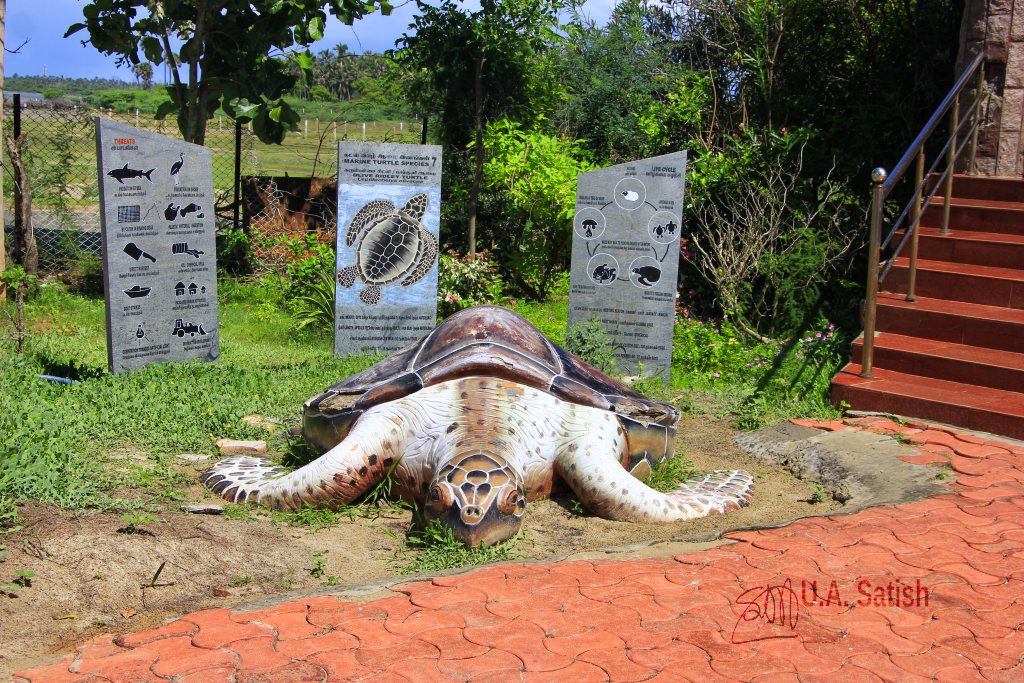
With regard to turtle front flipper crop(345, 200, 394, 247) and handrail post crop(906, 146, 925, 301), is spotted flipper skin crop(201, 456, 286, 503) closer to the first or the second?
turtle front flipper crop(345, 200, 394, 247)

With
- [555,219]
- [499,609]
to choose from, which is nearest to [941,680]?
[499,609]

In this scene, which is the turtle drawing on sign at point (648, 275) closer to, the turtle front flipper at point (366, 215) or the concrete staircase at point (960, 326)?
the concrete staircase at point (960, 326)

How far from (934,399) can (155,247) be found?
5338 millimetres

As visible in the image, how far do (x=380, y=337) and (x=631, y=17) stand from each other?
6.99 m

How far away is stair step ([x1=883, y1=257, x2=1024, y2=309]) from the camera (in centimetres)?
626

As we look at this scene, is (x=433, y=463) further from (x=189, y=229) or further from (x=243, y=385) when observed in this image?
(x=189, y=229)

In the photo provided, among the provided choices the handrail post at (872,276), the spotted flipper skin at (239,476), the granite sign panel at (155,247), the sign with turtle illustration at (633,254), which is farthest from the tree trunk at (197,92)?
the handrail post at (872,276)

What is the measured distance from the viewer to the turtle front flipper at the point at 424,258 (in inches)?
300

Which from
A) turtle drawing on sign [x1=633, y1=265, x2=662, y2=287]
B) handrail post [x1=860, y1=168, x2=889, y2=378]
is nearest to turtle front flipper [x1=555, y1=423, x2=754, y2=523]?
handrail post [x1=860, y1=168, x2=889, y2=378]

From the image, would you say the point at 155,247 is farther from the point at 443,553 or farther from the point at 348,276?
the point at 443,553

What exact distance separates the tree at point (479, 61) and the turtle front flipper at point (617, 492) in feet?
18.9

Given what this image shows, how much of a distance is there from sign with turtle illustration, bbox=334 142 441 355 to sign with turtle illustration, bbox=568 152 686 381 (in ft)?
4.36

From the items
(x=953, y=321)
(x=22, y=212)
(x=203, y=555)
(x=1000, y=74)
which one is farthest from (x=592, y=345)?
(x=22, y=212)

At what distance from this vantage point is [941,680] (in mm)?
2801
